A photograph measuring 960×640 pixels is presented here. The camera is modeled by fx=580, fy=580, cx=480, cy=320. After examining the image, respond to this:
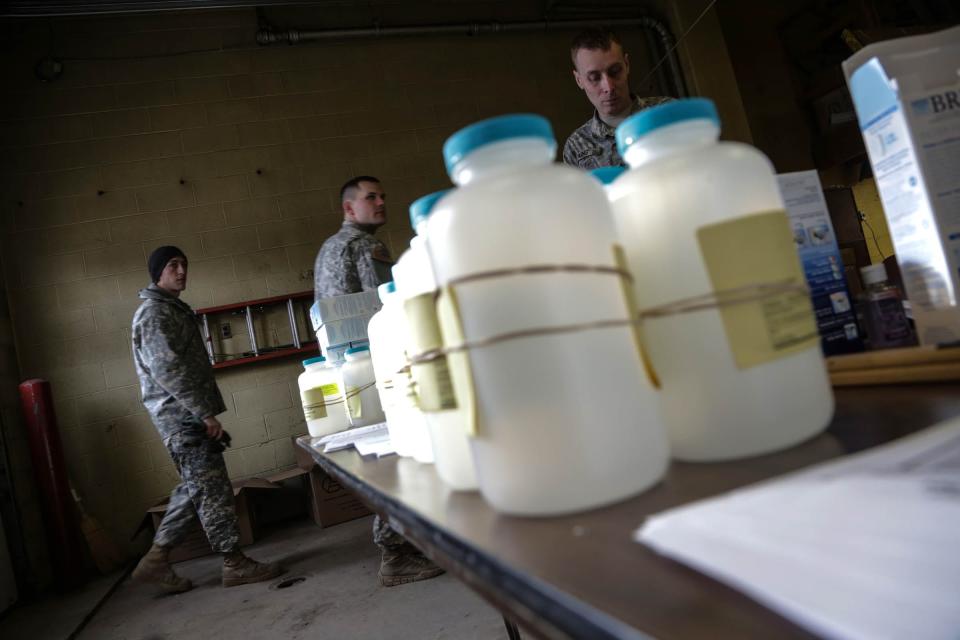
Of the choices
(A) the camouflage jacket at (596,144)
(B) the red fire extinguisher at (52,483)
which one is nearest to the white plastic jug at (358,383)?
(A) the camouflage jacket at (596,144)

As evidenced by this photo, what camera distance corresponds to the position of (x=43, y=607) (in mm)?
3096

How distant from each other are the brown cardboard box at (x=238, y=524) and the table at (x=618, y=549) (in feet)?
11.0

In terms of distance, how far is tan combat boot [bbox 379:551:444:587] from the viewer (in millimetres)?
2453

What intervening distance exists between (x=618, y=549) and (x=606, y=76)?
198 cm

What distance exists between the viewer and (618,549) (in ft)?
1.07

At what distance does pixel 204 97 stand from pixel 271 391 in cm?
216

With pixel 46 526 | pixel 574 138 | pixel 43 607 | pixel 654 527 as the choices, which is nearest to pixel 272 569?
pixel 43 607

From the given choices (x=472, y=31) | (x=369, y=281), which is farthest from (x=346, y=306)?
(x=472, y=31)

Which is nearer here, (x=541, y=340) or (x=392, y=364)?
(x=541, y=340)

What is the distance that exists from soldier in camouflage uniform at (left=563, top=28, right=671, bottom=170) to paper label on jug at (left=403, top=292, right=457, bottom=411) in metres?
1.56

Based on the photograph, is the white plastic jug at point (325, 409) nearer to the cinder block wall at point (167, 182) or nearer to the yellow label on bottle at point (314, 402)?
the yellow label on bottle at point (314, 402)

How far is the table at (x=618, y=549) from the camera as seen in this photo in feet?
0.82

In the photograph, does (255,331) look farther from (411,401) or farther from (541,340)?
(541,340)

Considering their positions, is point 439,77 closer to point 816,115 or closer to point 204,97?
point 204,97
